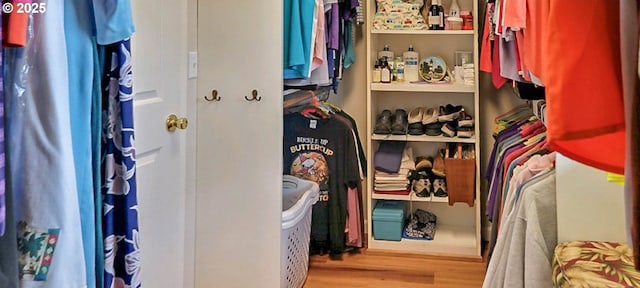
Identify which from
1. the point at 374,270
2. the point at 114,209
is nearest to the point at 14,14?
the point at 114,209

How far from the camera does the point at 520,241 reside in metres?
1.86

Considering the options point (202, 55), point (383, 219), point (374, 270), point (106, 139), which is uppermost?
point (202, 55)

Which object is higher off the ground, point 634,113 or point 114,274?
point 634,113

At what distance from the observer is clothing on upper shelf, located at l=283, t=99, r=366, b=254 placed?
10.6ft

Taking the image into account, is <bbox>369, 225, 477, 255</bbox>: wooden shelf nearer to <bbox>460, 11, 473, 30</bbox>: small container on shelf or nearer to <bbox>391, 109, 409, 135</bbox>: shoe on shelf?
<bbox>391, 109, 409, 135</bbox>: shoe on shelf

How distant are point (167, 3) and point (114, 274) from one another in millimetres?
924

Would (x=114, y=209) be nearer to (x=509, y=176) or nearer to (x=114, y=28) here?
(x=114, y=28)

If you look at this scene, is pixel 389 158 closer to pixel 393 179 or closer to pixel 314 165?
pixel 393 179

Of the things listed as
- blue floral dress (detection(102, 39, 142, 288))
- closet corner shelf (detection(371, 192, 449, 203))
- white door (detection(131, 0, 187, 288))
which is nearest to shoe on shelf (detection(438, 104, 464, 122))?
closet corner shelf (detection(371, 192, 449, 203))

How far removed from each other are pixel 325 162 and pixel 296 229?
66cm

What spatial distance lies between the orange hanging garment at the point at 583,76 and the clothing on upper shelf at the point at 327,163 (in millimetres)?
2467

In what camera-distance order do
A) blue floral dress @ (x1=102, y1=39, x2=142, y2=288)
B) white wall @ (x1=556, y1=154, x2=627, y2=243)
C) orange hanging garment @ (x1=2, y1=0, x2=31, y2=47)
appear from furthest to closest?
white wall @ (x1=556, y1=154, x2=627, y2=243) < blue floral dress @ (x1=102, y1=39, x2=142, y2=288) < orange hanging garment @ (x1=2, y1=0, x2=31, y2=47)

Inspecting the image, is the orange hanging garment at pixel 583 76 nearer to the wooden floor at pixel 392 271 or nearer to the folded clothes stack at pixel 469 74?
the wooden floor at pixel 392 271

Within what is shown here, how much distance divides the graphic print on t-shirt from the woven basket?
709 millimetres
